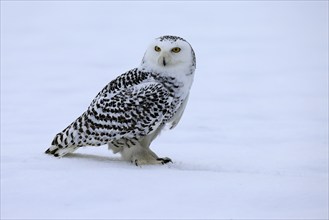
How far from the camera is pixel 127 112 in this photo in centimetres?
684

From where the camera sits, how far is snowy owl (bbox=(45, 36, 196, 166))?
682cm

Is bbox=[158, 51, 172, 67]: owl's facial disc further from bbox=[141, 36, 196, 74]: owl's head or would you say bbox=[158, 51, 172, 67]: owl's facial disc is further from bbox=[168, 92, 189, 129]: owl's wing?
bbox=[168, 92, 189, 129]: owl's wing

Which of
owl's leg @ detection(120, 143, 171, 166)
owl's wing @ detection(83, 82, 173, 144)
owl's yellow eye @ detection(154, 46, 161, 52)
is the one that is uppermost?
owl's yellow eye @ detection(154, 46, 161, 52)

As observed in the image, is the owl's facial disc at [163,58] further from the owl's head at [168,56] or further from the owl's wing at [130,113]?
the owl's wing at [130,113]

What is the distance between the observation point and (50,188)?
18.5 feet

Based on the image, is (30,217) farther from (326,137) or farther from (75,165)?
(326,137)

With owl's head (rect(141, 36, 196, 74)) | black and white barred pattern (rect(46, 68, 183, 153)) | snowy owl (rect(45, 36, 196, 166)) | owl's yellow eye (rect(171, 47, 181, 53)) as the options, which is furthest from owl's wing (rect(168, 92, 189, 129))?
owl's yellow eye (rect(171, 47, 181, 53))

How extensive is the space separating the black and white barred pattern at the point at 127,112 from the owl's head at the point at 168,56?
0.09 metres

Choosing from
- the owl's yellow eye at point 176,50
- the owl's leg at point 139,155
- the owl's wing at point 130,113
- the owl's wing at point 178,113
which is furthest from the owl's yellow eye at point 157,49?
the owl's leg at point 139,155

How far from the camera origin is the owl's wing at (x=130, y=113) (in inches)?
268

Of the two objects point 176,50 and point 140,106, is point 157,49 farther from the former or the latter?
point 140,106

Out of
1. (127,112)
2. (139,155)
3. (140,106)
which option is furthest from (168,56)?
(139,155)

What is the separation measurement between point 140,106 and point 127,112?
0.42 feet

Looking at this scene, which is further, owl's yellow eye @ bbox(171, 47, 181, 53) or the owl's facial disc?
owl's yellow eye @ bbox(171, 47, 181, 53)
